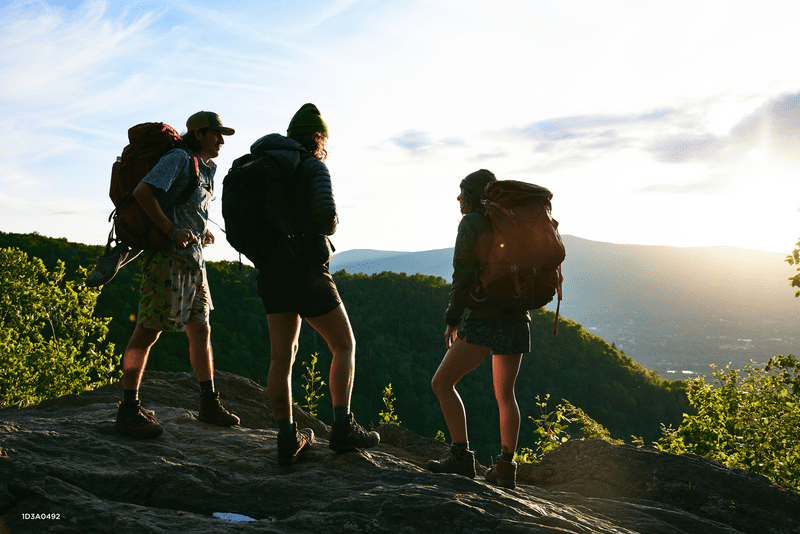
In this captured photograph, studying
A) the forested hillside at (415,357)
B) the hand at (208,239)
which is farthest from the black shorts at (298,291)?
the forested hillside at (415,357)

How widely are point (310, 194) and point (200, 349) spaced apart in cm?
159

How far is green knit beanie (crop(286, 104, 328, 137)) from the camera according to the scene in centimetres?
305

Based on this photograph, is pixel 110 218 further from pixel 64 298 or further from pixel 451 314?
pixel 64 298

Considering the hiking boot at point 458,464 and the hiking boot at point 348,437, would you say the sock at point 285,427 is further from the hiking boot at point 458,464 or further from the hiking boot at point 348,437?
the hiking boot at point 458,464

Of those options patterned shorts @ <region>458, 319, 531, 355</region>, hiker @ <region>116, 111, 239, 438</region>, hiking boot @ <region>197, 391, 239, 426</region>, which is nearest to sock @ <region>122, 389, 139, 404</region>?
hiker @ <region>116, 111, 239, 438</region>

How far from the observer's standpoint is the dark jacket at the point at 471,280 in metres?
3.15

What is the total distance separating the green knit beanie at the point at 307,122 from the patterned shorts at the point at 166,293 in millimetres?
1182

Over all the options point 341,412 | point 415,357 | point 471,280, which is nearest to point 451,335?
point 471,280

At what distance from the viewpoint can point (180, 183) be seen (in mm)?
3281

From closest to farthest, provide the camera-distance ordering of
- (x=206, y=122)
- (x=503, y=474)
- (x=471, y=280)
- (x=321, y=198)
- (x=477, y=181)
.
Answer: (x=321, y=198)
(x=471, y=280)
(x=503, y=474)
(x=477, y=181)
(x=206, y=122)

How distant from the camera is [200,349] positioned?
3596 mm

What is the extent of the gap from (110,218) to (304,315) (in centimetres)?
160

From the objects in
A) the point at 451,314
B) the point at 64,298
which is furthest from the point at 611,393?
the point at 451,314

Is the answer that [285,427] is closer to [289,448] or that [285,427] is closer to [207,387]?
[289,448]
